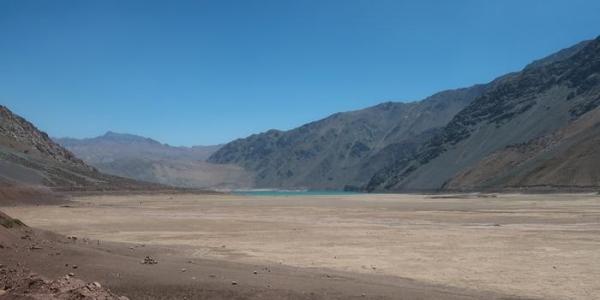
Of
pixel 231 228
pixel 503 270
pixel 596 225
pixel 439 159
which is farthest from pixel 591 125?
pixel 503 270

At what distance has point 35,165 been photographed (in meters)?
100

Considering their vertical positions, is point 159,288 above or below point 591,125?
below

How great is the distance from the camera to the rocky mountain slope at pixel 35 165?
89.4m

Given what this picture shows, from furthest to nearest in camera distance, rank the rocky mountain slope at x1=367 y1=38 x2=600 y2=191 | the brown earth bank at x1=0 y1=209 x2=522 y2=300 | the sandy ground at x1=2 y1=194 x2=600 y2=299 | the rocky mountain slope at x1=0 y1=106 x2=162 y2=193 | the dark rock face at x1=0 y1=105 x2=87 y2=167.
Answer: the rocky mountain slope at x1=367 y1=38 x2=600 y2=191
the dark rock face at x1=0 y1=105 x2=87 y2=167
the rocky mountain slope at x1=0 y1=106 x2=162 y2=193
the sandy ground at x1=2 y1=194 x2=600 y2=299
the brown earth bank at x1=0 y1=209 x2=522 y2=300

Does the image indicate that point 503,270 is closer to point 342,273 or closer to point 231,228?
point 342,273

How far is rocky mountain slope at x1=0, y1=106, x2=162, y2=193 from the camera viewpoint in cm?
8938

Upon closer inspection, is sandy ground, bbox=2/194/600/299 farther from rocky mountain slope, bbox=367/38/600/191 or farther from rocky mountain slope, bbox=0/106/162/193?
rocky mountain slope, bbox=367/38/600/191

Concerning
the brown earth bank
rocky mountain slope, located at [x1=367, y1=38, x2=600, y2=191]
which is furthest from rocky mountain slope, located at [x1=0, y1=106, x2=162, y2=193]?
rocky mountain slope, located at [x1=367, y1=38, x2=600, y2=191]

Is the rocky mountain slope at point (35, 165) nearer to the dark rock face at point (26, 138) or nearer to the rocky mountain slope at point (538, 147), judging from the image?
the dark rock face at point (26, 138)

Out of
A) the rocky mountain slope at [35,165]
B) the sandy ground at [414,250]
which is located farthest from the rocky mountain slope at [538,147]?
the sandy ground at [414,250]

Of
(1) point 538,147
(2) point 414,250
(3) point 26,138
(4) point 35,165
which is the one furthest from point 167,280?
(1) point 538,147

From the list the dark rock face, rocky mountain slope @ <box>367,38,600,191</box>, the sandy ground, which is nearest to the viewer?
the sandy ground

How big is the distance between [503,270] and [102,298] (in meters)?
12.6

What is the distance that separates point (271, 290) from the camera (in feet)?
46.6
